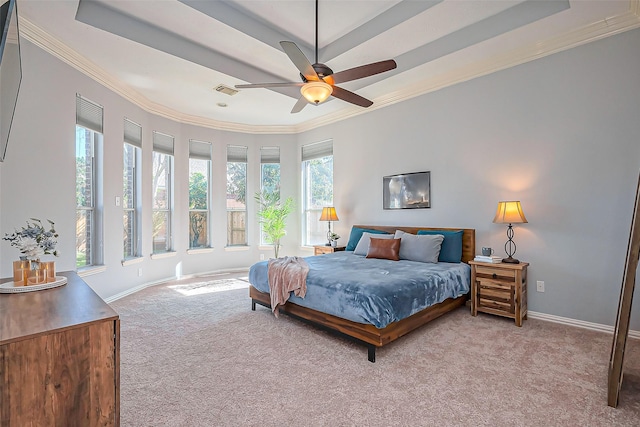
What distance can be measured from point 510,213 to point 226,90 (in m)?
4.10

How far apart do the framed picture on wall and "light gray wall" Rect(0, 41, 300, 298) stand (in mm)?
2311

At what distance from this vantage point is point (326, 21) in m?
3.36

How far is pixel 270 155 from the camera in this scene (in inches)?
261

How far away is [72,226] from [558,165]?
17.9ft

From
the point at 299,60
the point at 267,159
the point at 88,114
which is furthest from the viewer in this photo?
the point at 267,159

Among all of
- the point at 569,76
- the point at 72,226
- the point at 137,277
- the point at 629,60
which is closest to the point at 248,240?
the point at 137,277

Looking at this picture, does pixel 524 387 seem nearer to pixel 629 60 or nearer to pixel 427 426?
pixel 427 426

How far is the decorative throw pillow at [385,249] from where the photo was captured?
13.4 feet

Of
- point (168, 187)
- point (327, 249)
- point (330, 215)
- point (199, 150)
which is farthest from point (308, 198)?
point (168, 187)

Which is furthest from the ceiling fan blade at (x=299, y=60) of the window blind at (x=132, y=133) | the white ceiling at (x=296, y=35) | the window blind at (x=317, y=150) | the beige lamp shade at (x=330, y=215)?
the window blind at (x=132, y=133)

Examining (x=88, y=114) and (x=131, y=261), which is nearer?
(x=88, y=114)

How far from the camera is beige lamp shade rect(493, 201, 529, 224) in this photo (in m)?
3.31

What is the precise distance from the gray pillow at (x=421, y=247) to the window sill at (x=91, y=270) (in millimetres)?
3963

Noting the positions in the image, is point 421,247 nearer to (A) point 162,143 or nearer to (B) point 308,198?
(B) point 308,198
